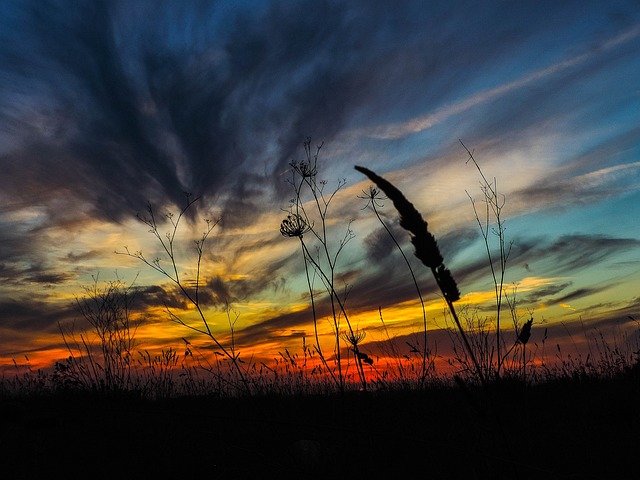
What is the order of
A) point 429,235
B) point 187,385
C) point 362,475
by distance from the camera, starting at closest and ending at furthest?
point 429,235 < point 362,475 < point 187,385

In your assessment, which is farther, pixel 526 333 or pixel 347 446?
pixel 347 446

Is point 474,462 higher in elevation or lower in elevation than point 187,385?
lower

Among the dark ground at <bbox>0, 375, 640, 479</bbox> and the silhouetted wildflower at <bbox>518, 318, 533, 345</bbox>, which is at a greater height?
the silhouetted wildflower at <bbox>518, 318, 533, 345</bbox>

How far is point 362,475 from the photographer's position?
110 inches

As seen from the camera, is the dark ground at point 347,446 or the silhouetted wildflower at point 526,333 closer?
the silhouetted wildflower at point 526,333

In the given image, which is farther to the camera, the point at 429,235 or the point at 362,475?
the point at 362,475

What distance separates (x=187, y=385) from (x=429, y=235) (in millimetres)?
8795

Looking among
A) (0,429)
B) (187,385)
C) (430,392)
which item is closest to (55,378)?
(187,385)

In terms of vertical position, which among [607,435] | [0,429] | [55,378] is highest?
[55,378]

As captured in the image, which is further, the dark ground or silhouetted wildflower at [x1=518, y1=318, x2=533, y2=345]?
the dark ground

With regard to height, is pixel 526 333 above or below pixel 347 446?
above

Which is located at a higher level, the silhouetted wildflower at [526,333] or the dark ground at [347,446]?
the silhouetted wildflower at [526,333]

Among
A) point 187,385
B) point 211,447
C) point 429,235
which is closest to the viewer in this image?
point 429,235

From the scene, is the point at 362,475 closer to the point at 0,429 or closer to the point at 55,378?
the point at 0,429
